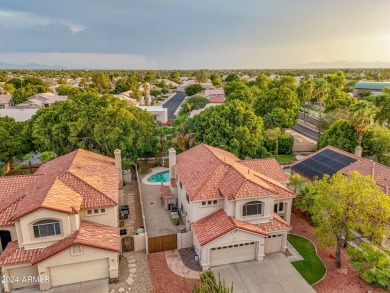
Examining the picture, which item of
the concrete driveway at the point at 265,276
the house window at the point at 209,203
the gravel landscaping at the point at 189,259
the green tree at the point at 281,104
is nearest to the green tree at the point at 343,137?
the green tree at the point at 281,104

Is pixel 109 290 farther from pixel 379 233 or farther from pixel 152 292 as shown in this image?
pixel 379 233

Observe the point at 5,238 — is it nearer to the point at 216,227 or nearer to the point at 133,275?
the point at 133,275

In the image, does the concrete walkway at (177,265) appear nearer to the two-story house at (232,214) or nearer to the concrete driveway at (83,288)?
the two-story house at (232,214)

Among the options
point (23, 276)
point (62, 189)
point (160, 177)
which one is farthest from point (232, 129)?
point (23, 276)

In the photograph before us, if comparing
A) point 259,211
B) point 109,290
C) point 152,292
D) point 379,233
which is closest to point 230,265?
point 259,211

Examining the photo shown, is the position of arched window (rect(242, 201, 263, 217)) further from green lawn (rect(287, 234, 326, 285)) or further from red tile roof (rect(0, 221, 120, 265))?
red tile roof (rect(0, 221, 120, 265))

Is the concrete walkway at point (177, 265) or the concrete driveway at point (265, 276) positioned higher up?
the concrete walkway at point (177, 265)

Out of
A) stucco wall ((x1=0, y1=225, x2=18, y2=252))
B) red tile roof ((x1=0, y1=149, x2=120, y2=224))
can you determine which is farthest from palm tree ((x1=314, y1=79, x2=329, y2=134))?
stucco wall ((x1=0, y1=225, x2=18, y2=252))
